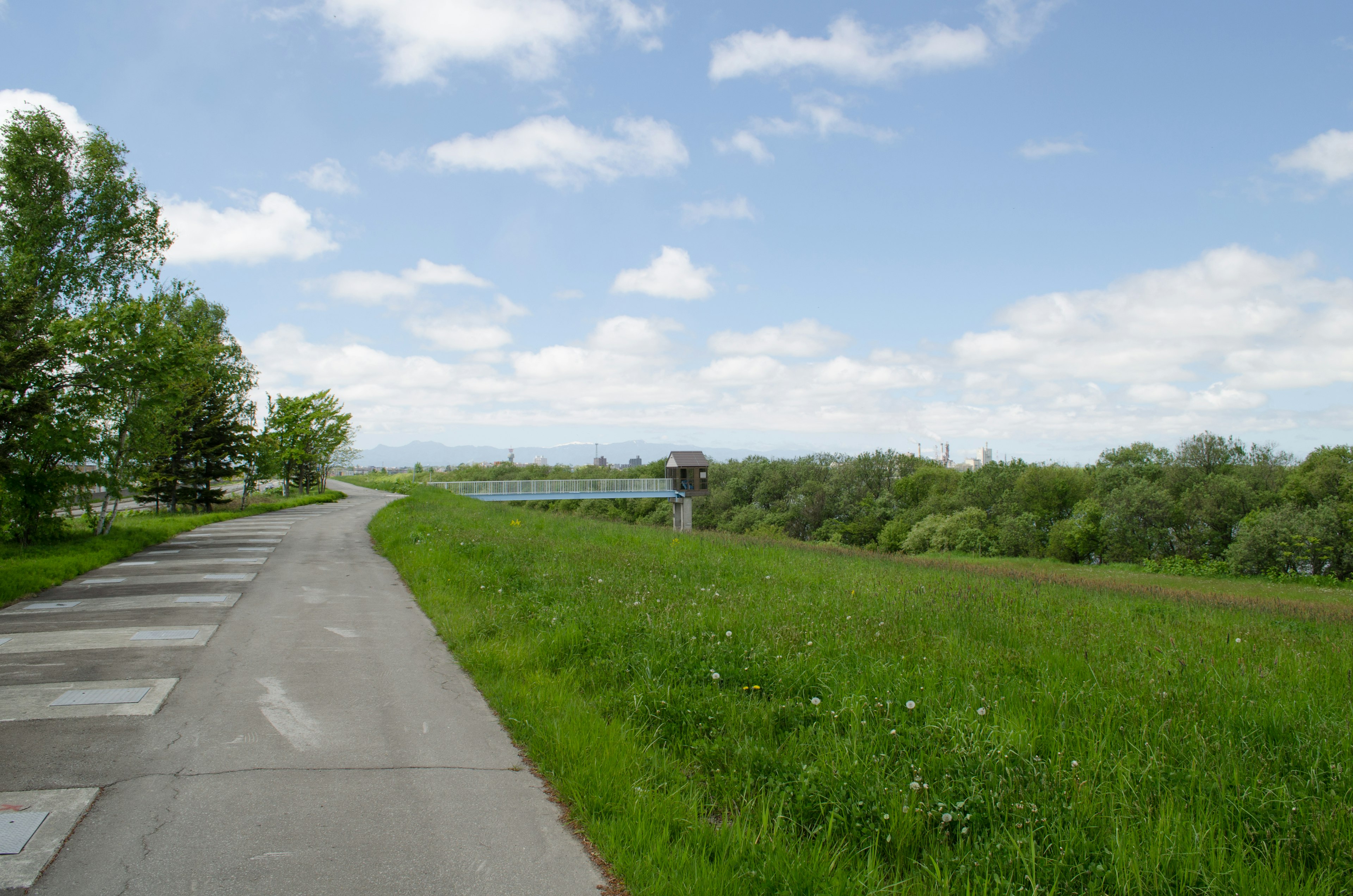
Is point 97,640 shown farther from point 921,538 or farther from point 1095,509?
point 1095,509

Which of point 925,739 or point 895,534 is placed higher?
point 925,739

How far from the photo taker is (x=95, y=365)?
49.0ft

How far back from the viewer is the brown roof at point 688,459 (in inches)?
2734

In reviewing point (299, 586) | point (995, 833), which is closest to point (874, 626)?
point (995, 833)

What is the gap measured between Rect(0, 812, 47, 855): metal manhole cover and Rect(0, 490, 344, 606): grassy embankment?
806cm

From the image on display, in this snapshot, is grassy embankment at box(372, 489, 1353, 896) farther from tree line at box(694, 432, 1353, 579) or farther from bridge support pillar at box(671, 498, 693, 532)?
bridge support pillar at box(671, 498, 693, 532)

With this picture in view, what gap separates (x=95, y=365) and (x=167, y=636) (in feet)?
34.6

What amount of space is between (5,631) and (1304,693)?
40.2 ft

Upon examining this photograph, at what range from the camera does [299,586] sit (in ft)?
37.0

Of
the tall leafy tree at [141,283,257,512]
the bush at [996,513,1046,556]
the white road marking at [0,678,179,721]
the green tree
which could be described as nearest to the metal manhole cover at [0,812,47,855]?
the white road marking at [0,678,179,721]

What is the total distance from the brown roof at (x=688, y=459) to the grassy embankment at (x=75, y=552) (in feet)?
161

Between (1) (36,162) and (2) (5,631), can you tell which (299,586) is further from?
(1) (36,162)

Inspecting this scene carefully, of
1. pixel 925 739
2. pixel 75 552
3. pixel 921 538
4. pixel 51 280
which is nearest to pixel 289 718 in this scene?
pixel 925 739

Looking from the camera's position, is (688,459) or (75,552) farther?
(688,459)
